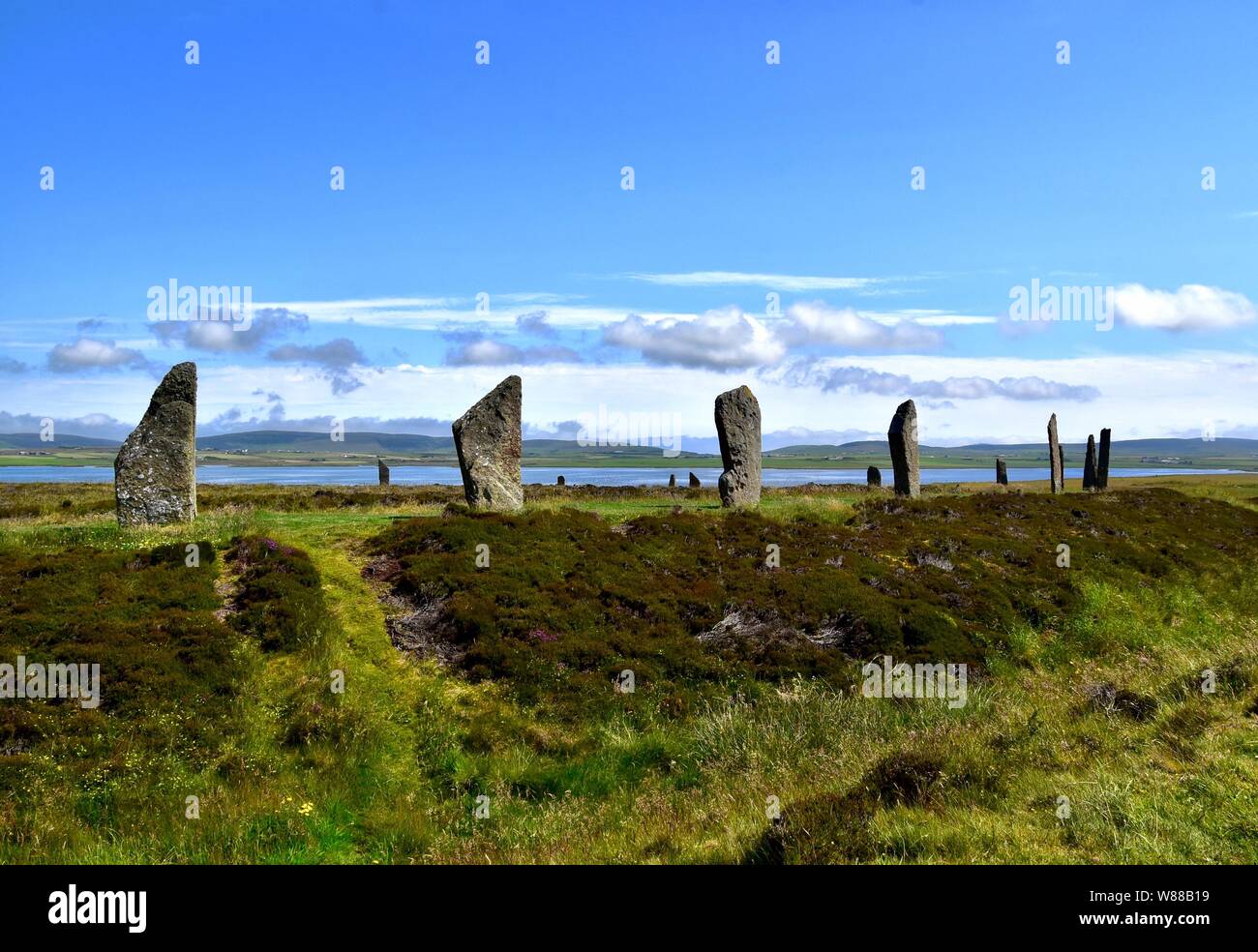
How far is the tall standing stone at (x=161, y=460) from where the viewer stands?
22.5 meters

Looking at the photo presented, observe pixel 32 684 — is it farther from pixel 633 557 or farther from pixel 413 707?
pixel 633 557

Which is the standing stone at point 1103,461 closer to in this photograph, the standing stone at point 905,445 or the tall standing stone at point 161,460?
the standing stone at point 905,445

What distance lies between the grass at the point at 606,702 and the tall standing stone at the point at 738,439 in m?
3.66

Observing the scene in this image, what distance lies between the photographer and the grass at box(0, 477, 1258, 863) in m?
9.43

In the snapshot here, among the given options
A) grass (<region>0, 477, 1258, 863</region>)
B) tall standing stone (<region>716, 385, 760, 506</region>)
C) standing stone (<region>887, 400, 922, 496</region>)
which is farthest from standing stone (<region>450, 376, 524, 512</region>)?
standing stone (<region>887, 400, 922, 496</region>)

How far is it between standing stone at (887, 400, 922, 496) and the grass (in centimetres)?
922

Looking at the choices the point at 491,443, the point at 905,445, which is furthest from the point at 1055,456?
the point at 491,443

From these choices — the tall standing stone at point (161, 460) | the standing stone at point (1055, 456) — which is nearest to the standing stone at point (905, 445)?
the standing stone at point (1055, 456)

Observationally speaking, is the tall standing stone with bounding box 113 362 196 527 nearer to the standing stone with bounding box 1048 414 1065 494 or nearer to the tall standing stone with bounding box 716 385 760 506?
the tall standing stone with bounding box 716 385 760 506

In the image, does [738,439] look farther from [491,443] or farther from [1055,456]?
[1055,456]

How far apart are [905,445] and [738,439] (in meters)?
9.80

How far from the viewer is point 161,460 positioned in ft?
74.5

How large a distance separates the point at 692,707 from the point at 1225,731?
26.6ft
